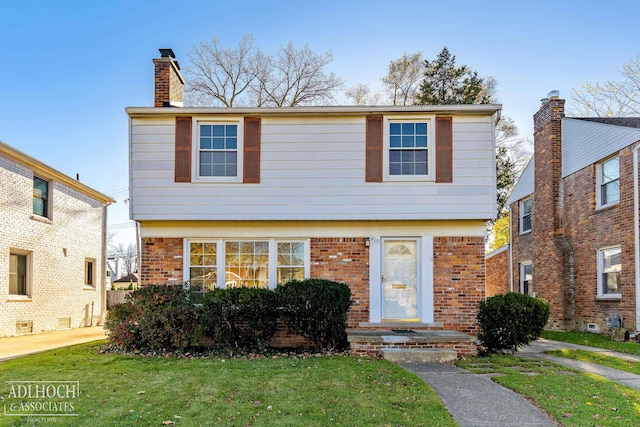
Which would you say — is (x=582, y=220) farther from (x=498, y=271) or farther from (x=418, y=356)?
(x=418, y=356)

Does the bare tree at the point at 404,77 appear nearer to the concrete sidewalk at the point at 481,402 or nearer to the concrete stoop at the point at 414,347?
the concrete stoop at the point at 414,347

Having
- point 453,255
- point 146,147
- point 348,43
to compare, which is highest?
point 348,43

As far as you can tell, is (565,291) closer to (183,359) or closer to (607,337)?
(607,337)

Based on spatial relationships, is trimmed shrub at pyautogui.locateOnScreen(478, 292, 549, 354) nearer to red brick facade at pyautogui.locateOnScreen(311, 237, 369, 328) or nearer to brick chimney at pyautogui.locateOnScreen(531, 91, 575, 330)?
red brick facade at pyautogui.locateOnScreen(311, 237, 369, 328)

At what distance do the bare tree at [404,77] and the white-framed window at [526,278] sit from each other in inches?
508

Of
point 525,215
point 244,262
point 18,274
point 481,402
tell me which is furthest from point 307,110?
point 525,215

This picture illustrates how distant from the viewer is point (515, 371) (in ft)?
21.9

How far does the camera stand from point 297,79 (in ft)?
76.4

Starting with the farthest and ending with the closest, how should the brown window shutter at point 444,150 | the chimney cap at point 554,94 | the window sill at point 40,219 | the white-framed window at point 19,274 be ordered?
1. the chimney cap at point 554,94
2. the window sill at point 40,219
3. the white-framed window at point 19,274
4. the brown window shutter at point 444,150

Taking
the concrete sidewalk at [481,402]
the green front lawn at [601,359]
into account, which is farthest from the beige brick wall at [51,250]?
the green front lawn at [601,359]

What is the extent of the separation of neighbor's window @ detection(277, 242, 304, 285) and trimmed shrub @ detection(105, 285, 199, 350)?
1966 millimetres

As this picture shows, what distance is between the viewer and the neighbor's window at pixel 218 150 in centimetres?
930

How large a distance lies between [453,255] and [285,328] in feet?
12.6

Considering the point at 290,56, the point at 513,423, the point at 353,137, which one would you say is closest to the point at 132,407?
the point at 513,423
